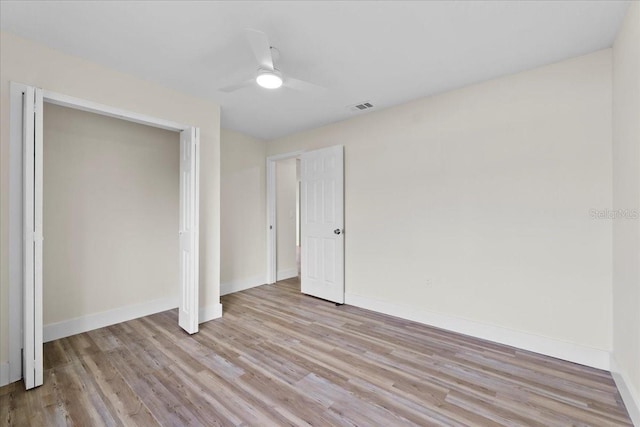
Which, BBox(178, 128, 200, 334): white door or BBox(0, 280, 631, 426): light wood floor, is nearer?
BBox(0, 280, 631, 426): light wood floor

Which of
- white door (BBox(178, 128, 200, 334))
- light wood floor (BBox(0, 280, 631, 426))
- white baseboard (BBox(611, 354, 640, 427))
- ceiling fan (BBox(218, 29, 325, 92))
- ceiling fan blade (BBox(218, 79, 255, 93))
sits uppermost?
ceiling fan (BBox(218, 29, 325, 92))

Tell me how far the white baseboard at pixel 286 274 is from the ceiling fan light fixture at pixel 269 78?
11.7 ft

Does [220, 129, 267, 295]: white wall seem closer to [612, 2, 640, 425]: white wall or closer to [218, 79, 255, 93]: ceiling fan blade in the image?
→ [218, 79, 255, 93]: ceiling fan blade

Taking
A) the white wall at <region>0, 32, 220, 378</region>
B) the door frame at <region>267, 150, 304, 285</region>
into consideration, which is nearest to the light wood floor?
the white wall at <region>0, 32, 220, 378</region>

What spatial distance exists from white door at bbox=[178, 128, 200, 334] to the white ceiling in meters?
0.67

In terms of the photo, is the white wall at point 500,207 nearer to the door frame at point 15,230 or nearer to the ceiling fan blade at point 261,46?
the ceiling fan blade at point 261,46

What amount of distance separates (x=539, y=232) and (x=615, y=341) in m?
0.91

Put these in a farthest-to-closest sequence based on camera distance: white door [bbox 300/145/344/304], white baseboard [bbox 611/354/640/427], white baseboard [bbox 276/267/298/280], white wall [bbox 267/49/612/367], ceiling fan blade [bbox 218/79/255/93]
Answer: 1. white baseboard [bbox 276/267/298/280]
2. white door [bbox 300/145/344/304]
3. white wall [bbox 267/49/612/367]
4. ceiling fan blade [bbox 218/79/255/93]
5. white baseboard [bbox 611/354/640/427]

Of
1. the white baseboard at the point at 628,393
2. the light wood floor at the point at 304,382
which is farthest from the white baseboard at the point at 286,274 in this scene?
the white baseboard at the point at 628,393

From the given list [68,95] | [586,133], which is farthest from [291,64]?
[586,133]

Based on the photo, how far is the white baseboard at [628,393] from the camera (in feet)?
5.31

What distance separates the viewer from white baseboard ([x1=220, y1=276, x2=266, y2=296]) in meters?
4.23

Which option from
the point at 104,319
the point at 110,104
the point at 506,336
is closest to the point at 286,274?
the point at 104,319

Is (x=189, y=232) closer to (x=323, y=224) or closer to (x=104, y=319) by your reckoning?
(x=104, y=319)
